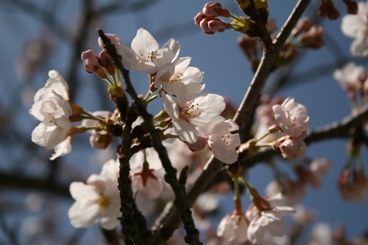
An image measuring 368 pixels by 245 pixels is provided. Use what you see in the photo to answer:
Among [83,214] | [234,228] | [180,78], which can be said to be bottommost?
[234,228]

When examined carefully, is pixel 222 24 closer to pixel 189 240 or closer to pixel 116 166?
pixel 116 166

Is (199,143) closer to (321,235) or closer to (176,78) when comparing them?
(176,78)

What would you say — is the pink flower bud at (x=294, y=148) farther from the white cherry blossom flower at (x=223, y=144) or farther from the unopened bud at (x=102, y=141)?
the unopened bud at (x=102, y=141)

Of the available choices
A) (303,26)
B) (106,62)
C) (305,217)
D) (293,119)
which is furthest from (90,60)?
(305,217)

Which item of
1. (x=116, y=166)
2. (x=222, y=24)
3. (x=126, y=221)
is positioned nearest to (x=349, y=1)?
(x=222, y=24)

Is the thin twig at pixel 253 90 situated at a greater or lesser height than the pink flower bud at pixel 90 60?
lesser

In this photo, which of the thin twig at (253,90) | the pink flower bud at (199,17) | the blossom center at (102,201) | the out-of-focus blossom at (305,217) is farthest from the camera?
the out-of-focus blossom at (305,217)

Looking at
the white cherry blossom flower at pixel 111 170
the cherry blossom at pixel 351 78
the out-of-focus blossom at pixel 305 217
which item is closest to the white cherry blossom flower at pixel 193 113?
the white cherry blossom flower at pixel 111 170
